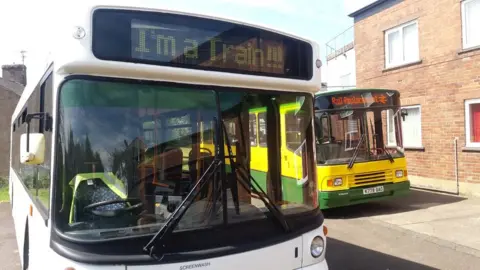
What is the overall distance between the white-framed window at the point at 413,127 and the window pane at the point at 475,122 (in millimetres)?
1779

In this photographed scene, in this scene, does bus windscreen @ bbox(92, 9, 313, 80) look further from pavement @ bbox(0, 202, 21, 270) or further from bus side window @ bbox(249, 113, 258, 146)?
pavement @ bbox(0, 202, 21, 270)

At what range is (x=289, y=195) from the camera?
3471 mm

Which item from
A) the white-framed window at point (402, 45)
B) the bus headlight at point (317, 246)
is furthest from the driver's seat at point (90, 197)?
the white-framed window at point (402, 45)

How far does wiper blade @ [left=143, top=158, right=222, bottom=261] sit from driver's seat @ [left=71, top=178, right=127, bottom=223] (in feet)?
1.16

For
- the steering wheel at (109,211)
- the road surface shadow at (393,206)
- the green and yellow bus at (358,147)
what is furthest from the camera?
the road surface shadow at (393,206)

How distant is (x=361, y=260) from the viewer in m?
5.75

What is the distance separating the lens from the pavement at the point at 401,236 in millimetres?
5676

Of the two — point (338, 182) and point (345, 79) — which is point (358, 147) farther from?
point (345, 79)

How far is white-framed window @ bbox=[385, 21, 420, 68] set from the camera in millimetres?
13023

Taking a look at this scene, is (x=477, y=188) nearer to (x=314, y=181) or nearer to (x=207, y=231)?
(x=314, y=181)

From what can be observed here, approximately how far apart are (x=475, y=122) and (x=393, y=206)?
3.57 metres

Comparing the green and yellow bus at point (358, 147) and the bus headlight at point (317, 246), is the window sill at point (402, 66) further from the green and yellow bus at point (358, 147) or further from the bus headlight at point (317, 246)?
the bus headlight at point (317, 246)

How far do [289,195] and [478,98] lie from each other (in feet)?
30.9

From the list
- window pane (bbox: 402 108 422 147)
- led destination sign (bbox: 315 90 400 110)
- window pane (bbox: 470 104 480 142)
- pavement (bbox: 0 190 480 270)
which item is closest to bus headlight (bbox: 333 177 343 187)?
pavement (bbox: 0 190 480 270)
